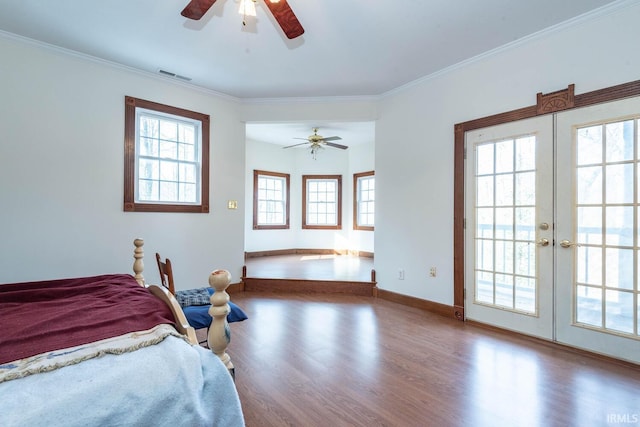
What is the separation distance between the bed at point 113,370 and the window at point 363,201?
6.08 m

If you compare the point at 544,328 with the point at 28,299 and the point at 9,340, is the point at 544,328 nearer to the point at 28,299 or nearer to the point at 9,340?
the point at 9,340

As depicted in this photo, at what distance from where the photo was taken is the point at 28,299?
180 cm

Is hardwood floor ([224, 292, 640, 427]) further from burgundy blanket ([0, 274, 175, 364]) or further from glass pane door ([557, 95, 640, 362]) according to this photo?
burgundy blanket ([0, 274, 175, 364])

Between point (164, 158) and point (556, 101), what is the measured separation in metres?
4.33

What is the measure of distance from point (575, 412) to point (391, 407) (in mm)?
1085

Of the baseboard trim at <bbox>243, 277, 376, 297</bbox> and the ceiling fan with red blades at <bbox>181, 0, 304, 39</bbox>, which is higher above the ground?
the ceiling fan with red blades at <bbox>181, 0, 304, 39</bbox>

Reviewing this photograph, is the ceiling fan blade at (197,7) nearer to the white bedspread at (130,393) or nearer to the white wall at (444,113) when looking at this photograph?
the white bedspread at (130,393)

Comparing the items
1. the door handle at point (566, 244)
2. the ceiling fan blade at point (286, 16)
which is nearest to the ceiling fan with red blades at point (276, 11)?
the ceiling fan blade at point (286, 16)

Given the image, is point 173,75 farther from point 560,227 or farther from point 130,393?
point 560,227

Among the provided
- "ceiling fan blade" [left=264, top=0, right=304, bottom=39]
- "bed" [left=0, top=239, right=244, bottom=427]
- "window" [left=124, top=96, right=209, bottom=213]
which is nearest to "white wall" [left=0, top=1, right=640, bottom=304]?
"window" [left=124, top=96, right=209, bottom=213]

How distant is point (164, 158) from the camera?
13.1 feet

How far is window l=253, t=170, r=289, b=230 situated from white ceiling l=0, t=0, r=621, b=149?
342cm

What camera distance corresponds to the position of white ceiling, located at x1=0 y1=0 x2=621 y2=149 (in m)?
2.55

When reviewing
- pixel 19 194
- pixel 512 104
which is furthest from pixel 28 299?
pixel 512 104
